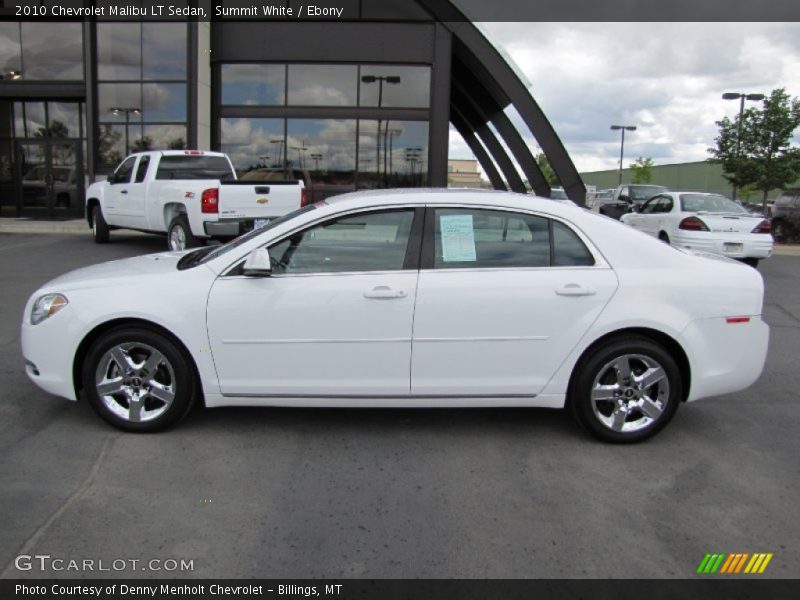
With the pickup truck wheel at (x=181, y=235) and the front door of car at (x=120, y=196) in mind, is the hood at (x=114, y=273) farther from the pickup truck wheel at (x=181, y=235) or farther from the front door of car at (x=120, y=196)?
the front door of car at (x=120, y=196)

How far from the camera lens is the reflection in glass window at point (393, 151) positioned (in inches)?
792

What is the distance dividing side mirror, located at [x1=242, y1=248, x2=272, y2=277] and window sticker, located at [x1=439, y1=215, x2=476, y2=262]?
3.57 ft

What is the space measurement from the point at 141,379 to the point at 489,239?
7.79 ft

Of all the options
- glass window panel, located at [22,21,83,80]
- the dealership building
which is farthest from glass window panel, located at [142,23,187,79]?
glass window panel, located at [22,21,83,80]

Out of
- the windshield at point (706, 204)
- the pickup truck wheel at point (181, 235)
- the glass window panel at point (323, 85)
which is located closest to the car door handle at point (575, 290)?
the pickup truck wheel at point (181, 235)

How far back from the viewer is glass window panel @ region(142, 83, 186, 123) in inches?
756

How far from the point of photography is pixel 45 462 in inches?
156

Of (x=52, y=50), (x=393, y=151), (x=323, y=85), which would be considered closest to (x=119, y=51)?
(x=52, y=50)

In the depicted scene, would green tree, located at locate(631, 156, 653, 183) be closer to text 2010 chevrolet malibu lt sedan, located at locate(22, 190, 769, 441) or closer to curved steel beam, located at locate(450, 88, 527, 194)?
curved steel beam, located at locate(450, 88, 527, 194)

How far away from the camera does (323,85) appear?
20.0 metres

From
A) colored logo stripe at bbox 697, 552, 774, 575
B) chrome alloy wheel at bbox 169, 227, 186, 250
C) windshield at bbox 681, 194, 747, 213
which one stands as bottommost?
colored logo stripe at bbox 697, 552, 774, 575

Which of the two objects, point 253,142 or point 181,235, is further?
point 253,142

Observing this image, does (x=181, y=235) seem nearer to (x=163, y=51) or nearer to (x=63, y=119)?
(x=163, y=51)

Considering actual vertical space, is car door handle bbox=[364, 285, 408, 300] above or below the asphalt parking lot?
above
